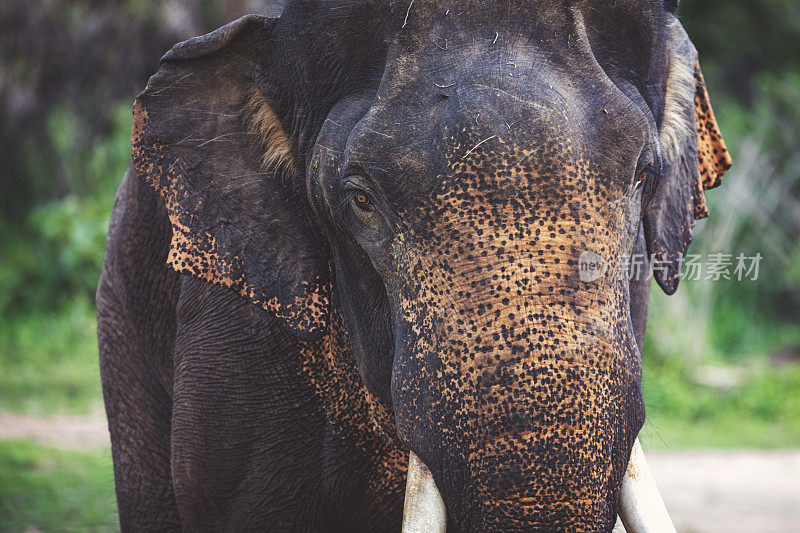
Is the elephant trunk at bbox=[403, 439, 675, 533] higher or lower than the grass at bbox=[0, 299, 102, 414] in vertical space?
lower

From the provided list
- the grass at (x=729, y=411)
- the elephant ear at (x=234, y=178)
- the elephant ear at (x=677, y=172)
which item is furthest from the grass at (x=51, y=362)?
the elephant ear at (x=677, y=172)

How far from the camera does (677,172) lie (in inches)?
110

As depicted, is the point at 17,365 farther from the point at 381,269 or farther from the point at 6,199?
the point at 381,269

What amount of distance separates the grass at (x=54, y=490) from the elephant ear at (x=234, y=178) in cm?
240

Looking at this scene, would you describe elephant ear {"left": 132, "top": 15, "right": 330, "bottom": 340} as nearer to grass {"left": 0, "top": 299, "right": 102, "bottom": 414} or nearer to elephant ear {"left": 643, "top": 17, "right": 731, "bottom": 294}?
elephant ear {"left": 643, "top": 17, "right": 731, "bottom": 294}

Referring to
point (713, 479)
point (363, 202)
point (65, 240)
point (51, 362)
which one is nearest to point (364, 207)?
point (363, 202)

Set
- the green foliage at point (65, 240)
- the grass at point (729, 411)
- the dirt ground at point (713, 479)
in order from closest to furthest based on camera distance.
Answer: the dirt ground at point (713, 479) < the grass at point (729, 411) < the green foliage at point (65, 240)

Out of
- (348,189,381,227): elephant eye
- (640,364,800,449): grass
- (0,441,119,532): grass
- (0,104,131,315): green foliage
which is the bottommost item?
(640,364,800,449): grass

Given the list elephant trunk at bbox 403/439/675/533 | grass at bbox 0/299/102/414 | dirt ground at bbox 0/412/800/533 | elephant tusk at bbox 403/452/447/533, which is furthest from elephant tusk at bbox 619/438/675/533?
grass at bbox 0/299/102/414

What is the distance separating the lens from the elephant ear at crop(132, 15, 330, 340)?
8.66ft

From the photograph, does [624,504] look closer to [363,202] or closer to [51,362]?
[363,202]

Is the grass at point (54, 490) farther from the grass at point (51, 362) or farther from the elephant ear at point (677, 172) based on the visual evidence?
the elephant ear at point (677, 172)

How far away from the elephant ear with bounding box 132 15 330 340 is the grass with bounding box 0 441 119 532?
7.86ft

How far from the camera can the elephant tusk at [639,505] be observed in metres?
2.13
